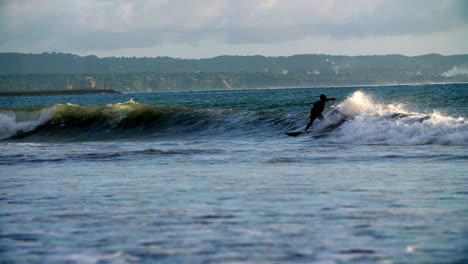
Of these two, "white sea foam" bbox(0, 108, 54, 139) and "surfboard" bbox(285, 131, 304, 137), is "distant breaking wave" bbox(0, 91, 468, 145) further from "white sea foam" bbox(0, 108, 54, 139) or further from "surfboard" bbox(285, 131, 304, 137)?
"surfboard" bbox(285, 131, 304, 137)

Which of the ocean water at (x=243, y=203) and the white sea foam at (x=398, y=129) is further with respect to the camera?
the white sea foam at (x=398, y=129)

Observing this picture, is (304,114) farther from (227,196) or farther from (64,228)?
(64,228)

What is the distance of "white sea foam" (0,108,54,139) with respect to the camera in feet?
121

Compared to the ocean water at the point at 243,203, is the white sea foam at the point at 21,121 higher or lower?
lower

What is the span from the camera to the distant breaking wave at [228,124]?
21219mm

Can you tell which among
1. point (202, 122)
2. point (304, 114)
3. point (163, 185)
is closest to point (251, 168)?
point (163, 185)

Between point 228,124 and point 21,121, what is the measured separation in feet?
44.3

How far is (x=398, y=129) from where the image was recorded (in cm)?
2167

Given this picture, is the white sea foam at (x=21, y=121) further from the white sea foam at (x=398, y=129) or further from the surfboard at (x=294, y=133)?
the white sea foam at (x=398, y=129)

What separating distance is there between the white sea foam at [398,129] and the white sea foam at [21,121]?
1796 centimetres

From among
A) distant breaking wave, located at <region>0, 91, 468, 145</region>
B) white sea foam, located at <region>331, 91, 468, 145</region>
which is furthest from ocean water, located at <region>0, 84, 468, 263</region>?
distant breaking wave, located at <region>0, 91, 468, 145</region>

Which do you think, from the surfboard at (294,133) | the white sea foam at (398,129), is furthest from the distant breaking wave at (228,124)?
the surfboard at (294,133)

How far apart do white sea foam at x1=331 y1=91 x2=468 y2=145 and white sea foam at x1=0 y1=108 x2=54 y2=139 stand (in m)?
18.0

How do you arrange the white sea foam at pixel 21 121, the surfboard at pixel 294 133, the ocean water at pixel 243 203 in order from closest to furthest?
the ocean water at pixel 243 203
the surfboard at pixel 294 133
the white sea foam at pixel 21 121
